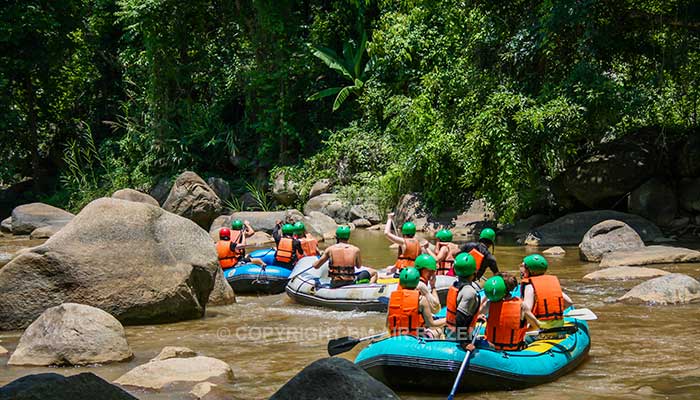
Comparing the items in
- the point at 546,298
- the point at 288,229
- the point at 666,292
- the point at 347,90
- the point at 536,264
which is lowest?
the point at 666,292

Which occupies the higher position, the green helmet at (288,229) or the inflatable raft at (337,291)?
the green helmet at (288,229)

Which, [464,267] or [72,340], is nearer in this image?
[464,267]

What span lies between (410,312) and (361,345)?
6.06 feet

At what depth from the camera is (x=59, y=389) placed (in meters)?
4.05

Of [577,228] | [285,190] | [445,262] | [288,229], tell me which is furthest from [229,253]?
[285,190]

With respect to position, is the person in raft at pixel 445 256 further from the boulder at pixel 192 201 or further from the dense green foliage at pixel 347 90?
the boulder at pixel 192 201

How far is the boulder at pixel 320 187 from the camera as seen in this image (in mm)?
25969

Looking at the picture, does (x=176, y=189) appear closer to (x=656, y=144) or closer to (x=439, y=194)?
(x=439, y=194)

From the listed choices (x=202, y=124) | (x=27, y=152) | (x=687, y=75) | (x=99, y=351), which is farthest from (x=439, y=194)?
(x=27, y=152)

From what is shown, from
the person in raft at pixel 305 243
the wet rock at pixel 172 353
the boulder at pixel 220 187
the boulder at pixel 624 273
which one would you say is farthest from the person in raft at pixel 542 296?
the boulder at pixel 220 187

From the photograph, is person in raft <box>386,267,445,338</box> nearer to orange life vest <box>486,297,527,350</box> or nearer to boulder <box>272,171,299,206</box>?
orange life vest <box>486,297,527,350</box>

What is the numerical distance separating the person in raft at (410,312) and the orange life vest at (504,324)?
0.53 metres

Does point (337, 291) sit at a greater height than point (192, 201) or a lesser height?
lesser

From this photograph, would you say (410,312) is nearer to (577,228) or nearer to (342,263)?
(342,263)
